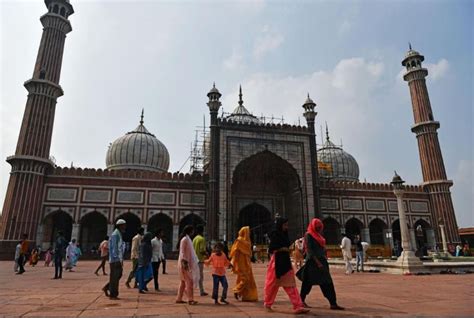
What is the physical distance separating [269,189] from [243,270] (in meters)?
20.0

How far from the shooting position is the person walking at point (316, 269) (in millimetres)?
4227

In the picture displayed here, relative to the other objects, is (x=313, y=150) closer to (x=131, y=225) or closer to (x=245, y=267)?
(x=131, y=225)

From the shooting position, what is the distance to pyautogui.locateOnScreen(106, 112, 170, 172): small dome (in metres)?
26.0

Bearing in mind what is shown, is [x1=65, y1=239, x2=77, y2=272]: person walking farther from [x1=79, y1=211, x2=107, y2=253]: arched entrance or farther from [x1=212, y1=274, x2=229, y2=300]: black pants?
[x1=79, y1=211, x2=107, y2=253]: arched entrance

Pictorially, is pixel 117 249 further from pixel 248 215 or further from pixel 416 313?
pixel 248 215

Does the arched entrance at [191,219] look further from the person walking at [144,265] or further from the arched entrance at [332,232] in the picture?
the person walking at [144,265]

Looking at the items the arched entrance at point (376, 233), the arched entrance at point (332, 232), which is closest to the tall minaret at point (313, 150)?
the arched entrance at point (332, 232)

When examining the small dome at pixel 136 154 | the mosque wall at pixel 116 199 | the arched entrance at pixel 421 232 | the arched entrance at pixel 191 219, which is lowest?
the arched entrance at pixel 421 232

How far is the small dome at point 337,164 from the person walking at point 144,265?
2625cm

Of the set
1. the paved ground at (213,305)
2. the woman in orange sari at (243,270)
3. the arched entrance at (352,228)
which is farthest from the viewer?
the arched entrance at (352,228)

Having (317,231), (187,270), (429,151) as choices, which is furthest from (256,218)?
(317,231)

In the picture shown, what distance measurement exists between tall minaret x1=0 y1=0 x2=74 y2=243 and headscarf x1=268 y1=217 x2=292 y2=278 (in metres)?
18.7

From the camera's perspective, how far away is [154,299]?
16.3 ft

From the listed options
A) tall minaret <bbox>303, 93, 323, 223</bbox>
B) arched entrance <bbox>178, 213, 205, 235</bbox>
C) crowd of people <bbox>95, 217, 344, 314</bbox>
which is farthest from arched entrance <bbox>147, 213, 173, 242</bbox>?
crowd of people <bbox>95, 217, 344, 314</bbox>
